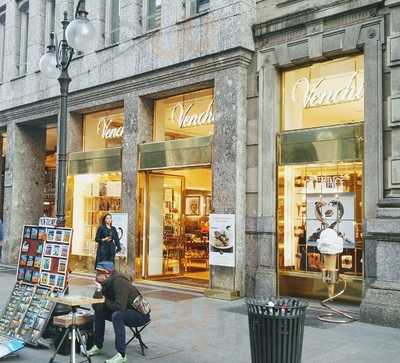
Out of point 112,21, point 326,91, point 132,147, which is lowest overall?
point 132,147

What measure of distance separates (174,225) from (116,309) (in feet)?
26.7

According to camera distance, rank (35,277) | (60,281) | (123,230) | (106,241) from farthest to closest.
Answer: (123,230)
(106,241)
(35,277)
(60,281)

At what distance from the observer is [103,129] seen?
16.5 m

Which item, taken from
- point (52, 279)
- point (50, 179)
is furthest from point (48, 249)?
point (50, 179)

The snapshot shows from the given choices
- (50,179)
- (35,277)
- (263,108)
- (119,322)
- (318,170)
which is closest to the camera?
(119,322)

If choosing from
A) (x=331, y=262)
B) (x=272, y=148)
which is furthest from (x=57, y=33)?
(x=331, y=262)

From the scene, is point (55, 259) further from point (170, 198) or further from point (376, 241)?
point (170, 198)

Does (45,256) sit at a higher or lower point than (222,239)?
lower

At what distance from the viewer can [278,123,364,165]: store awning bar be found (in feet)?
35.0

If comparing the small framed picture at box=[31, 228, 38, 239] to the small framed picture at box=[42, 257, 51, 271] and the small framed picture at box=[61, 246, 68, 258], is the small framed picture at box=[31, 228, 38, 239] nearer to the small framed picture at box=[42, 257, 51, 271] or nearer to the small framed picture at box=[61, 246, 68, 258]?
the small framed picture at box=[42, 257, 51, 271]

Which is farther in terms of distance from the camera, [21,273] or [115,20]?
[115,20]

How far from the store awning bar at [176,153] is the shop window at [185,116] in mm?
385

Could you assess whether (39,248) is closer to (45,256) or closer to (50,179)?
(45,256)

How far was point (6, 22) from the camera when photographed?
20.3m
